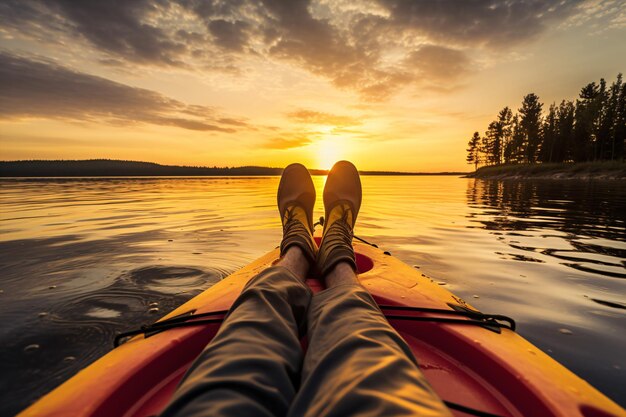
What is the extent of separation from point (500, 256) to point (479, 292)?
169 centimetres

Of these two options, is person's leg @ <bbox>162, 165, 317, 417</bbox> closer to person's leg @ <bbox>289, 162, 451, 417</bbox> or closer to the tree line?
person's leg @ <bbox>289, 162, 451, 417</bbox>

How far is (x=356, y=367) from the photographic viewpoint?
3.14ft

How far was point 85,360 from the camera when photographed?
212cm

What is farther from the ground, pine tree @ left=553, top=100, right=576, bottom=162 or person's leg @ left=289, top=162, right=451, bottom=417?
pine tree @ left=553, top=100, right=576, bottom=162

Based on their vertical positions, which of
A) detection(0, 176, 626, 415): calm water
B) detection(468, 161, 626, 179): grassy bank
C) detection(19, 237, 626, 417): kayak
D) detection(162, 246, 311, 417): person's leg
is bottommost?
detection(0, 176, 626, 415): calm water

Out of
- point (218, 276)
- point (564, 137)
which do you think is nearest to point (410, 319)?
point (218, 276)

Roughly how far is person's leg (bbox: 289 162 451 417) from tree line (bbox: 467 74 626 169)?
2088 inches

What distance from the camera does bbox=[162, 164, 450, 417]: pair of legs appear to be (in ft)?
2.65

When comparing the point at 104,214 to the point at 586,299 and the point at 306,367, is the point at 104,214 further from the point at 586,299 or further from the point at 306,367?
the point at 586,299

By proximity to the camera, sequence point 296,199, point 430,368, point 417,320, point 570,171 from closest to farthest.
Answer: point 430,368, point 417,320, point 296,199, point 570,171

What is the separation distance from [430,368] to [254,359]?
35.6 inches

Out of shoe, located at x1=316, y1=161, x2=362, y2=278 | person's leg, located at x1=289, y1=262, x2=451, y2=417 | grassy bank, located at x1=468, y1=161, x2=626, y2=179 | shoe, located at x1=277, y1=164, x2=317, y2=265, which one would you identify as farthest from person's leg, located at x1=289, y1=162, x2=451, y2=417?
grassy bank, located at x1=468, y1=161, x2=626, y2=179

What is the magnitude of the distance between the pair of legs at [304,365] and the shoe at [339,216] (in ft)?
2.71

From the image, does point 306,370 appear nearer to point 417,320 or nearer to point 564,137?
point 417,320
